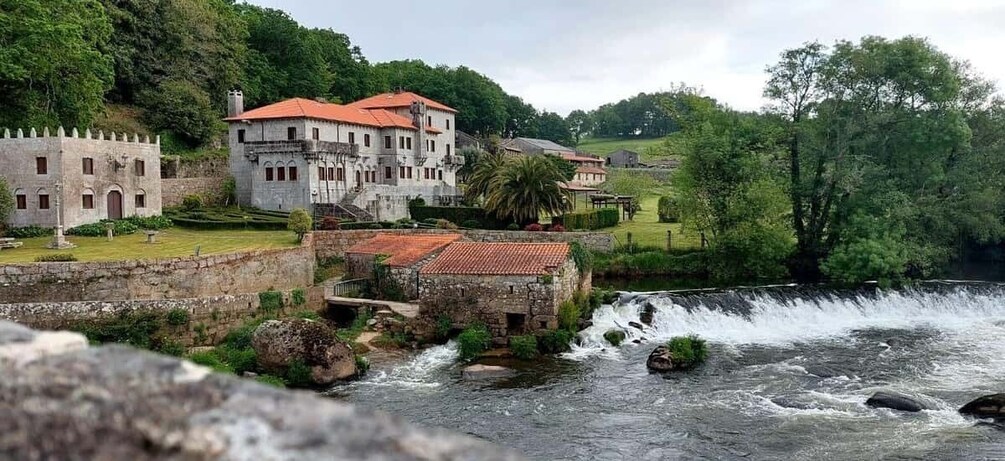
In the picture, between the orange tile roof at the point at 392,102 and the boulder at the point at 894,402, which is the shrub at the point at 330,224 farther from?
the boulder at the point at 894,402

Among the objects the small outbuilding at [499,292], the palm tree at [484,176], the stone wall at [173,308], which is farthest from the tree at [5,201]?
the palm tree at [484,176]

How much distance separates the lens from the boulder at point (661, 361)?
76.2 ft

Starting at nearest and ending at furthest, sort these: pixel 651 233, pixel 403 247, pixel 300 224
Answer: pixel 403 247
pixel 300 224
pixel 651 233

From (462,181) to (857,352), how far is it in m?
49.9

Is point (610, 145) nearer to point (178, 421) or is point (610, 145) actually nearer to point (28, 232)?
point (28, 232)

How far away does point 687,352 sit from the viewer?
933 inches

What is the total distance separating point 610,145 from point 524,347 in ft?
402

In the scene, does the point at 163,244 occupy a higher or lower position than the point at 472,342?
higher

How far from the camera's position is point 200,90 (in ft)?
198

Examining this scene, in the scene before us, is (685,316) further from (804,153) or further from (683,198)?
(804,153)

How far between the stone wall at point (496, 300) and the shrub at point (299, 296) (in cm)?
465

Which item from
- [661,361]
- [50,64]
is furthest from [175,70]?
[661,361]

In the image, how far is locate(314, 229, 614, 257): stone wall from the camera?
39062 mm

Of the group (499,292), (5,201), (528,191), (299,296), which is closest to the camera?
(499,292)
